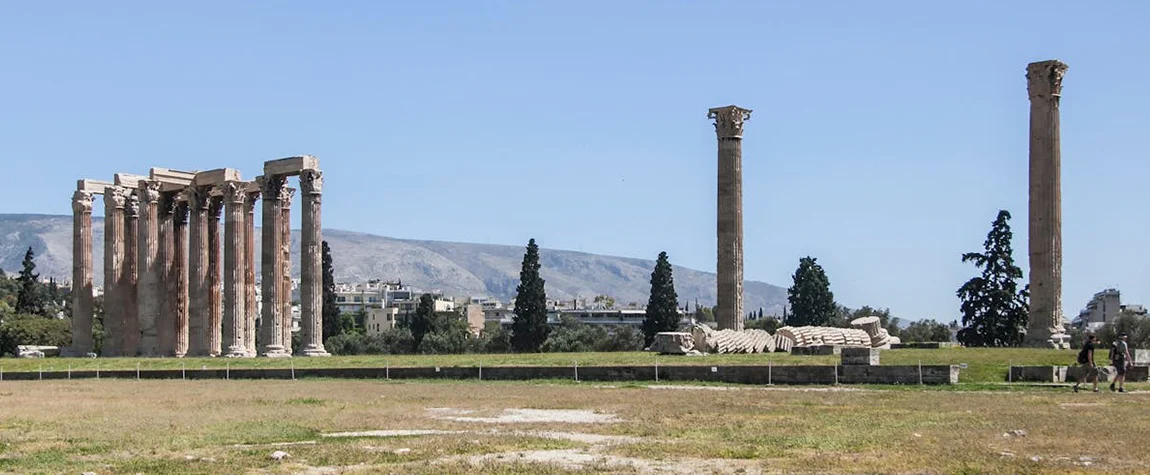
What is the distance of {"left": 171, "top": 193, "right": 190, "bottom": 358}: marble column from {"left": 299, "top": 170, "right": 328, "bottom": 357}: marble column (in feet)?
24.3

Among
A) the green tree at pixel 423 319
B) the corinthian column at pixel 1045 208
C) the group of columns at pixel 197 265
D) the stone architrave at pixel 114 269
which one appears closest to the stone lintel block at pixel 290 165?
the group of columns at pixel 197 265

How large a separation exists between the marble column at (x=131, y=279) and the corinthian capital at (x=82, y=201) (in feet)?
7.92

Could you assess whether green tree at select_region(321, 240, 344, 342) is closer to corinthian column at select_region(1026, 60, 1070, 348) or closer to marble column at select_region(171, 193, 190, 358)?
marble column at select_region(171, 193, 190, 358)

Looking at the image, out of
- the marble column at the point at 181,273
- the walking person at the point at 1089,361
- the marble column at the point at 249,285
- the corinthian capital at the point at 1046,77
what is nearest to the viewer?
the walking person at the point at 1089,361

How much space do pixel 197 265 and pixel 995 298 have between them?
4161cm

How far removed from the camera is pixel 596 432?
989 inches

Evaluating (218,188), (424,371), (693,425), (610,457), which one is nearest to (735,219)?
(424,371)

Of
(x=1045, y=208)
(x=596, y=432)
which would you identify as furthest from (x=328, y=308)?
(x=596, y=432)

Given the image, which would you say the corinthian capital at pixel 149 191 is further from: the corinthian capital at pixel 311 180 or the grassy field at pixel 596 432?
the grassy field at pixel 596 432

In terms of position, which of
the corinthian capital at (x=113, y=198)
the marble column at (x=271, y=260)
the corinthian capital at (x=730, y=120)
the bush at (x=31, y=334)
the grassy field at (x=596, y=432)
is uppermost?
the corinthian capital at (x=730, y=120)

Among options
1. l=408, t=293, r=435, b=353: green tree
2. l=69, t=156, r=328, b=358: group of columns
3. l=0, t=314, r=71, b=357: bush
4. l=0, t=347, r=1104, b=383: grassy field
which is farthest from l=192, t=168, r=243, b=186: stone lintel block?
l=408, t=293, r=435, b=353: green tree

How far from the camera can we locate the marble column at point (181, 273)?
3076 inches

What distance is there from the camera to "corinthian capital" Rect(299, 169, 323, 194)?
72500mm

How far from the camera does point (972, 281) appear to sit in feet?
276
